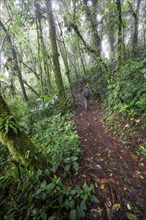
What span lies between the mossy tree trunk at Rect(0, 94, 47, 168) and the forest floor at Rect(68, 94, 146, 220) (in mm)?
869

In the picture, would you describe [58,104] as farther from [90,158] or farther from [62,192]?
[62,192]

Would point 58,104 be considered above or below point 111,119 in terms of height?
above

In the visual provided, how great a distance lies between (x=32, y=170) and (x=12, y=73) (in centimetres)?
847

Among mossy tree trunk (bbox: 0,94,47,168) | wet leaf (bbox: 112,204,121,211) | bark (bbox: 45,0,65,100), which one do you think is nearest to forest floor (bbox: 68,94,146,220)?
wet leaf (bbox: 112,204,121,211)

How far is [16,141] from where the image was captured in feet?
9.73

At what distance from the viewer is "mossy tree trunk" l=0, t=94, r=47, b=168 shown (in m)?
2.77

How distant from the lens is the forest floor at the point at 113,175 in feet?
8.42

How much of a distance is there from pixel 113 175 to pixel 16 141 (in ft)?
7.30

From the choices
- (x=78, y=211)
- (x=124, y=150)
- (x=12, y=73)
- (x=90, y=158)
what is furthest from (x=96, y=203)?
(x=12, y=73)

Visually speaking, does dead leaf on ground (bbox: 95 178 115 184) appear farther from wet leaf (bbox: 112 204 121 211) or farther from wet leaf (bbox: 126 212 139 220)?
wet leaf (bbox: 126 212 139 220)

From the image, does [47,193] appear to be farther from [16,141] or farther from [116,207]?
[116,207]

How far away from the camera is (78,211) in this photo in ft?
7.93

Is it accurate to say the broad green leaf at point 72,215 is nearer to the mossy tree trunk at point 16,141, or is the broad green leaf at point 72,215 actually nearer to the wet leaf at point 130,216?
the wet leaf at point 130,216

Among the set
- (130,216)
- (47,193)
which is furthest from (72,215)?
(130,216)
